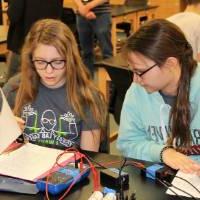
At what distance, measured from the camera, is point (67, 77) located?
68.4 inches

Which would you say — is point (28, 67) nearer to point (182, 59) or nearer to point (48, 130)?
point (48, 130)

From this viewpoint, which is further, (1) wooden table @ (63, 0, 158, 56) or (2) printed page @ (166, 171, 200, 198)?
(1) wooden table @ (63, 0, 158, 56)

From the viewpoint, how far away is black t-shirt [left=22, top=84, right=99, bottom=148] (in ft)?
5.60

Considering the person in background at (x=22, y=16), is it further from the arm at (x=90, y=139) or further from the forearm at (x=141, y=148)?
the forearm at (x=141, y=148)

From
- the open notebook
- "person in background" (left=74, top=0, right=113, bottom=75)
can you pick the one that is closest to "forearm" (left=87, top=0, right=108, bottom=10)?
"person in background" (left=74, top=0, right=113, bottom=75)

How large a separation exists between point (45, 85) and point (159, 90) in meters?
0.49

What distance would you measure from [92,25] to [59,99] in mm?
2523

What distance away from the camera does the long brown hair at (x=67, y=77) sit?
1.72 meters

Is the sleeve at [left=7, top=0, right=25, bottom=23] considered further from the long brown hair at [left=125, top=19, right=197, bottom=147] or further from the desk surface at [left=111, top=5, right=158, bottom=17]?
the desk surface at [left=111, top=5, right=158, bottom=17]

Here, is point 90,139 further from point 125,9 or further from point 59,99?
point 125,9

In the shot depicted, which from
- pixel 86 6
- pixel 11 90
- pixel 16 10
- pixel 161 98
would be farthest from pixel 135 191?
pixel 86 6

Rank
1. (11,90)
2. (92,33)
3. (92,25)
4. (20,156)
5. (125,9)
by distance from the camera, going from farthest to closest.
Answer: (125,9) < (92,33) < (92,25) < (11,90) < (20,156)

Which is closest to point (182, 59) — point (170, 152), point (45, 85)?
point (170, 152)

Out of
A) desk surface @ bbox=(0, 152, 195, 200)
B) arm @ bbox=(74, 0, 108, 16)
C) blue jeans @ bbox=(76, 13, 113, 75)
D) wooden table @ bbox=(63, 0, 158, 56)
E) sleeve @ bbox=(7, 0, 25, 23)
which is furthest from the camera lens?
wooden table @ bbox=(63, 0, 158, 56)
